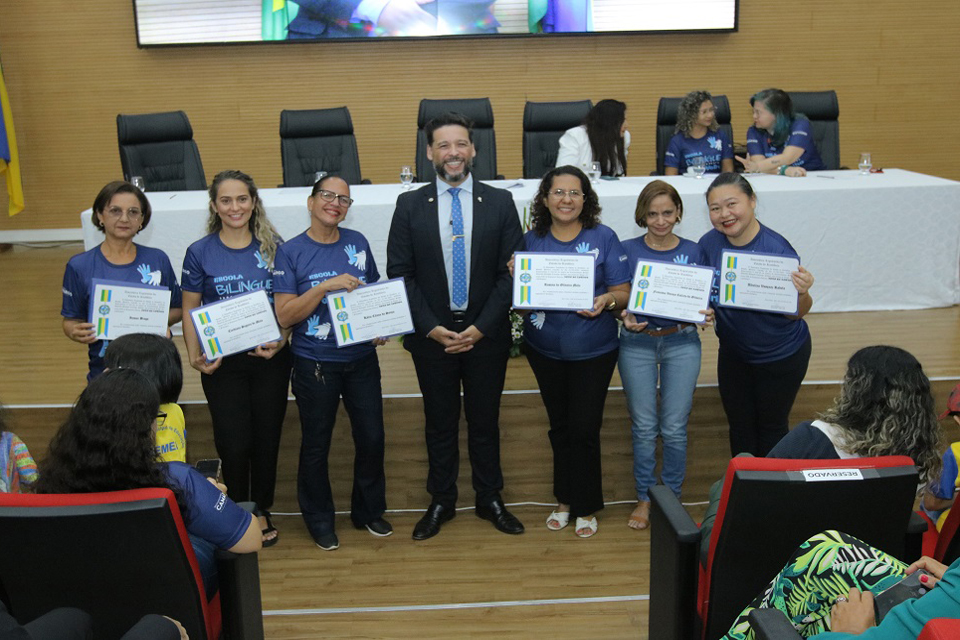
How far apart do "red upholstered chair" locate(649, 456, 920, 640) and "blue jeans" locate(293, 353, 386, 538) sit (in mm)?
1558

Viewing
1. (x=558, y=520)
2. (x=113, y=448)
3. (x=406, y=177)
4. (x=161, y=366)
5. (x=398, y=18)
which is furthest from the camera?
(x=398, y=18)

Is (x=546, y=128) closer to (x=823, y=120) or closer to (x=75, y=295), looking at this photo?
(x=823, y=120)

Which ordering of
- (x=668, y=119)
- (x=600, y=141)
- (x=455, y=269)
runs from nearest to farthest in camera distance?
(x=455, y=269)
(x=600, y=141)
(x=668, y=119)

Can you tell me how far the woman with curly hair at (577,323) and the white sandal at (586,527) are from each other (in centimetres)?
26

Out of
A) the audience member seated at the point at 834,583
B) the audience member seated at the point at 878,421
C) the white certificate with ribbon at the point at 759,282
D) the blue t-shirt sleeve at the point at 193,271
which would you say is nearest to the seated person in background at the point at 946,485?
the audience member seated at the point at 878,421

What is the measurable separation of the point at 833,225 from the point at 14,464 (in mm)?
4322

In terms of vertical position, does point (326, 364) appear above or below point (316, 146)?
below

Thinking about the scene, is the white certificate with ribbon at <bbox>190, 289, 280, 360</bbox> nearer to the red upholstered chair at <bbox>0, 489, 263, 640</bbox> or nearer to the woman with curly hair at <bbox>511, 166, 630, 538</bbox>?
the woman with curly hair at <bbox>511, 166, 630, 538</bbox>

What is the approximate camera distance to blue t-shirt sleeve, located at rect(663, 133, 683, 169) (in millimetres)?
5887

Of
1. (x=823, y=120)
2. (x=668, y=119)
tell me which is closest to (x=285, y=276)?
(x=668, y=119)

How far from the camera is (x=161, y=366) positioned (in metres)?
2.53

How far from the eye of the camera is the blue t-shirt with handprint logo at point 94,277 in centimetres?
325

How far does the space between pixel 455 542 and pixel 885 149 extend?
625cm

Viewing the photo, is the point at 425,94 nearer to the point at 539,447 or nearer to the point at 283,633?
the point at 539,447
